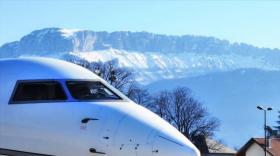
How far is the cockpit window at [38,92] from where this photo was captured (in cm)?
1505

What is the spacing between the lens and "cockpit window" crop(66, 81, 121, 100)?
15.1 metres

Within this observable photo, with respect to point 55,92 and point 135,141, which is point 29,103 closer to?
point 55,92

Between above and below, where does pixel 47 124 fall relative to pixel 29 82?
below

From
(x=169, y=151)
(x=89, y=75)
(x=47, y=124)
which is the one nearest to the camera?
(x=169, y=151)

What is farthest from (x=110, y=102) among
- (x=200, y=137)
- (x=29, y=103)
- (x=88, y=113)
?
(x=200, y=137)

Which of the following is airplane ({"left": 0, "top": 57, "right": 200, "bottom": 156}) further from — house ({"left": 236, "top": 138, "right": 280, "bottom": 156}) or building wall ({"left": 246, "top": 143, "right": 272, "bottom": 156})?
building wall ({"left": 246, "top": 143, "right": 272, "bottom": 156})

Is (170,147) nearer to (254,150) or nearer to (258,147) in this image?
(258,147)

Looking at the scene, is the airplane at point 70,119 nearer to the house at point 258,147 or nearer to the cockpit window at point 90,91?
the cockpit window at point 90,91

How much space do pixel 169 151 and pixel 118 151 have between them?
1078mm

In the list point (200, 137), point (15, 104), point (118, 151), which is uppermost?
point (200, 137)

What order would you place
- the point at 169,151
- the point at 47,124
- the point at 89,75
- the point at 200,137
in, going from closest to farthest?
the point at 169,151 → the point at 47,124 → the point at 89,75 → the point at 200,137

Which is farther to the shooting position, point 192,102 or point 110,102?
point 192,102

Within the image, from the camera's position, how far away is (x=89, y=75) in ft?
52.2

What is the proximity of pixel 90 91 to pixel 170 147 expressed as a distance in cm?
257
